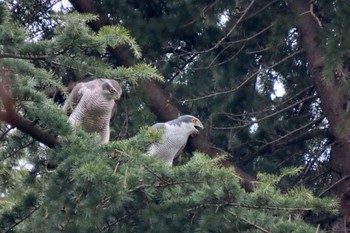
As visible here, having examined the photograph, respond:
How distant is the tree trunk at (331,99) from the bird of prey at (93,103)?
252 cm

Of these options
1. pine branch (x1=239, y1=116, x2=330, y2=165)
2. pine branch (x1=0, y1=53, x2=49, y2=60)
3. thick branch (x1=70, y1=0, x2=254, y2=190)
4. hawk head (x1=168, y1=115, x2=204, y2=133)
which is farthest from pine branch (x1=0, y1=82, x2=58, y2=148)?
pine branch (x1=239, y1=116, x2=330, y2=165)

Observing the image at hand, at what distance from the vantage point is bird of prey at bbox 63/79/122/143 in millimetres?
10347

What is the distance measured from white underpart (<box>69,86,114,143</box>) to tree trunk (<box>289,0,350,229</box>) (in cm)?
254

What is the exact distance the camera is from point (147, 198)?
8617 millimetres

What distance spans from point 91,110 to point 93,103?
0.07m

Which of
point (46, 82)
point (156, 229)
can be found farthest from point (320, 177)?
point (46, 82)

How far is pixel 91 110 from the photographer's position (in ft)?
34.2

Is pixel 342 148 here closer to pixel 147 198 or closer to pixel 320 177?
pixel 320 177

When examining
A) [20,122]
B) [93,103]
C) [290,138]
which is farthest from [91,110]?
[290,138]

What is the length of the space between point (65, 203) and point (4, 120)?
2.56ft

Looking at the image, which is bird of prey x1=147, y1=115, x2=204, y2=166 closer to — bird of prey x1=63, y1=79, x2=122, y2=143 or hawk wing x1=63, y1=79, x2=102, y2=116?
bird of prey x1=63, y1=79, x2=122, y2=143

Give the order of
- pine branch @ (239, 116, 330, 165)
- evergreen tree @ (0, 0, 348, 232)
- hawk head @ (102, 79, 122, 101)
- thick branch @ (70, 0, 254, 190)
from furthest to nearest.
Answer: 1. pine branch @ (239, 116, 330, 165)
2. thick branch @ (70, 0, 254, 190)
3. hawk head @ (102, 79, 122, 101)
4. evergreen tree @ (0, 0, 348, 232)

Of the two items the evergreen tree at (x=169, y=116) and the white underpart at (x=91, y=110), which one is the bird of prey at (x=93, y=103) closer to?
the white underpart at (x=91, y=110)

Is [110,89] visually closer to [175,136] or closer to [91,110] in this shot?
[91,110]
